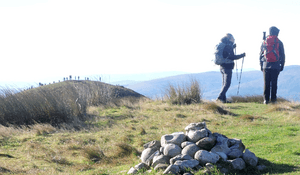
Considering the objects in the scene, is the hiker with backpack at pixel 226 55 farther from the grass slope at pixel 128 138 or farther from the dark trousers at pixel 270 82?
the grass slope at pixel 128 138

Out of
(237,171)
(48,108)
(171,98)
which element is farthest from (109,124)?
(237,171)

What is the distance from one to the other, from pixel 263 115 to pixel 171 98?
590cm

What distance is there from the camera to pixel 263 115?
12500 mm

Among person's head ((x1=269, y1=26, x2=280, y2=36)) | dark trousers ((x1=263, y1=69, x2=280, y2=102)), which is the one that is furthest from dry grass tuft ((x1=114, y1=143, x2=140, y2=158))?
person's head ((x1=269, y1=26, x2=280, y2=36))

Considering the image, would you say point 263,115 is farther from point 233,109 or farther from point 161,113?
point 161,113

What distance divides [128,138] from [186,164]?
428cm

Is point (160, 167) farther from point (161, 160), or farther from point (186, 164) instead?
point (186, 164)

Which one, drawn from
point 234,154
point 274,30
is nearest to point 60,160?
point 234,154

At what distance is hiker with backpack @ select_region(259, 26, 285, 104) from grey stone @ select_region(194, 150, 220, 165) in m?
9.87

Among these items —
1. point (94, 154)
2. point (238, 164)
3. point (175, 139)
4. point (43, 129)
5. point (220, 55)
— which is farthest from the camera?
point (220, 55)

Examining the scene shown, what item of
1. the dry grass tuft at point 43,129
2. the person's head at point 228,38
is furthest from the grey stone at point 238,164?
the person's head at point 228,38

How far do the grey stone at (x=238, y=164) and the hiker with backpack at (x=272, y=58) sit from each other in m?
9.72

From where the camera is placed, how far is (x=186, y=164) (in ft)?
20.1

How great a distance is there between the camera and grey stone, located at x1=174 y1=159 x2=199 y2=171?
239 inches
